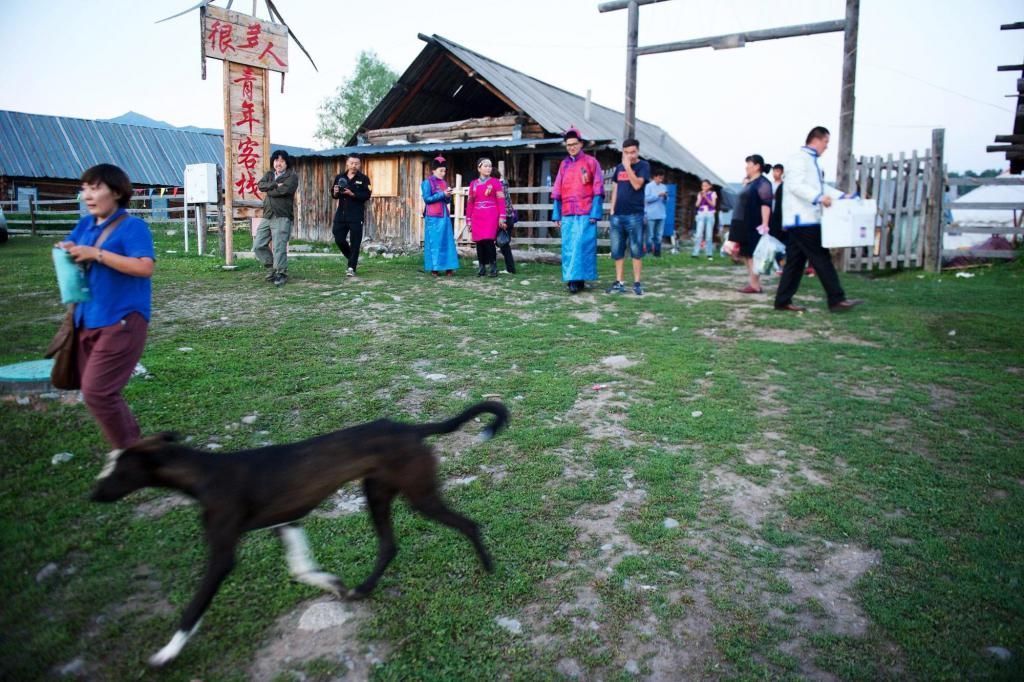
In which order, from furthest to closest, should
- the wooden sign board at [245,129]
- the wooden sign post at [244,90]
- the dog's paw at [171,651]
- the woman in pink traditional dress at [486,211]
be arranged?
1. the woman in pink traditional dress at [486,211]
2. the wooden sign board at [245,129]
3. the wooden sign post at [244,90]
4. the dog's paw at [171,651]

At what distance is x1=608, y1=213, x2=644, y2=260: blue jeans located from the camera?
9328mm

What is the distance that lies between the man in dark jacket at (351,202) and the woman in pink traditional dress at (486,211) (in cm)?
194

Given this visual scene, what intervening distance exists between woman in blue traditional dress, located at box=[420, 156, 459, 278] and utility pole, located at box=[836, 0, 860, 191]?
24.3 ft

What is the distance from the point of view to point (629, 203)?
369 inches

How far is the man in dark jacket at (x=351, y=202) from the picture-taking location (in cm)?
1057

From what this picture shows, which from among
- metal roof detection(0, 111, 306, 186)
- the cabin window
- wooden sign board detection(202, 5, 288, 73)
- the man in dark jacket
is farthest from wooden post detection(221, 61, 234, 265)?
metal roof detection(0, 111, 306, 186)

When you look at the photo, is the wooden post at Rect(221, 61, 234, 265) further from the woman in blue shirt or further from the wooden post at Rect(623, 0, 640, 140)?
the woman in blue shirt

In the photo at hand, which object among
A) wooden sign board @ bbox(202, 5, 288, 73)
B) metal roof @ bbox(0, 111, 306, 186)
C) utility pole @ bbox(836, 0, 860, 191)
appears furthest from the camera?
metal roof @ bbox(0, 111, 306, 186)

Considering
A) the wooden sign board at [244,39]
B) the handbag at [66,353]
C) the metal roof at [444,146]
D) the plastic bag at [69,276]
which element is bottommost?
the handbag at [66,353]

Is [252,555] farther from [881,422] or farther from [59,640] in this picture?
[881,422]

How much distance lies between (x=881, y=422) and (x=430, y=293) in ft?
21.2

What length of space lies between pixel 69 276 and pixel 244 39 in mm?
9451

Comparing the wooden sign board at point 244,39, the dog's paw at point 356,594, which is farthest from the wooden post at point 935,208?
the dog's paw at point 356,594

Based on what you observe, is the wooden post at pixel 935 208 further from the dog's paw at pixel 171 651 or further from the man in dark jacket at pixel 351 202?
the dog's paw at pixel 171 651
